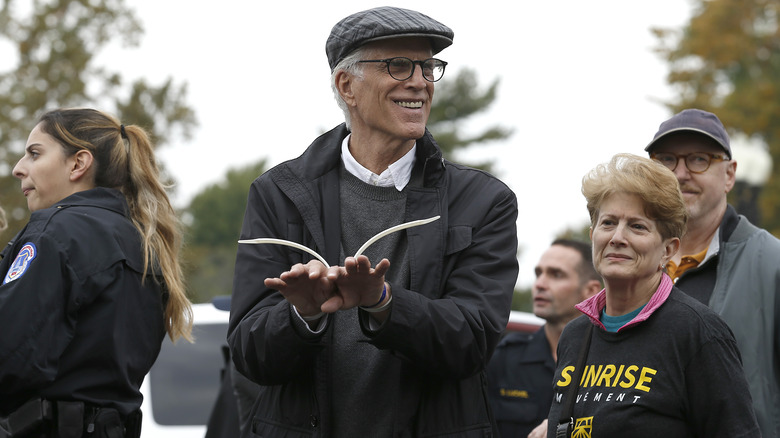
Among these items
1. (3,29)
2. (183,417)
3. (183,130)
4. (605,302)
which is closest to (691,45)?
(183,130)

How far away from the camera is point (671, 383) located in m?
3.16

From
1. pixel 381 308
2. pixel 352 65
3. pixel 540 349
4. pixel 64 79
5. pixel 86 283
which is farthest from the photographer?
pixel 64 79

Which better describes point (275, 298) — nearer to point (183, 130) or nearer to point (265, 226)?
point (265, 226)

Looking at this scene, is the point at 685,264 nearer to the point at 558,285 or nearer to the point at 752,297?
the point at 752,297

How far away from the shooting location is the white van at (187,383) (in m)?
6.16

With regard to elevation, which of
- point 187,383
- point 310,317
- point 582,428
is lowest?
point 187,383

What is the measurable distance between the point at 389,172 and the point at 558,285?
9.92ft

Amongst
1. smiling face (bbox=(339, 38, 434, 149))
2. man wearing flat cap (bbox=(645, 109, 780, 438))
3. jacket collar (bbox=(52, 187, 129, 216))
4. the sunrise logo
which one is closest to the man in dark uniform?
man wearing flat cap (bbox=(645, 109, 780, 438))

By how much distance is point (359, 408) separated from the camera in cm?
321

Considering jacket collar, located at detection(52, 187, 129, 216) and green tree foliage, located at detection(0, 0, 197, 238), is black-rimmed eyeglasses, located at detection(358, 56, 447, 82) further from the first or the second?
green tree foliage, located at detection(0, 0, 197, 238)

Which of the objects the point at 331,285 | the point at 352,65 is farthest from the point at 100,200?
the point at 331,285

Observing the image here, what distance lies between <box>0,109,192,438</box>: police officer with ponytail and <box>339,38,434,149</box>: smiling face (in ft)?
3.66

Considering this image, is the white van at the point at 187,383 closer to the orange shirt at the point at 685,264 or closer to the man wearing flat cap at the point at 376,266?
the man wearing flat cap at the point at 376,266

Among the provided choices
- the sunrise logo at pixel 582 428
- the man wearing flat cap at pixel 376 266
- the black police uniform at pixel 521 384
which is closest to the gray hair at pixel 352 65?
the man wearing flat cap at pixel 376 266
